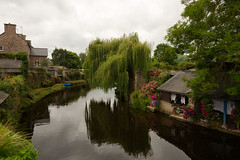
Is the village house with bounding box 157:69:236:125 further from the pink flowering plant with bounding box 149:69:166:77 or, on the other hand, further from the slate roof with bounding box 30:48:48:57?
the slate roof with bounding box 30:48:48:57

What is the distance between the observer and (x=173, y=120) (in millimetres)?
11383

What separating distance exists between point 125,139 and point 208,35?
23.3 feet

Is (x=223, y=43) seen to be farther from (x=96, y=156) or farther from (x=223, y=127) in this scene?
(x=96, y=156)

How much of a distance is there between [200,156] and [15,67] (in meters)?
24.4

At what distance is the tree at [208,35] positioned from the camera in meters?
5.88

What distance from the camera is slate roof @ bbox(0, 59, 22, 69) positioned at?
66.7 ft

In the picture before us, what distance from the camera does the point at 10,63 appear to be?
20641mm

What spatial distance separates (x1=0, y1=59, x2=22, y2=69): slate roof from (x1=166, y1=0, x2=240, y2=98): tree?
22318 millimetres

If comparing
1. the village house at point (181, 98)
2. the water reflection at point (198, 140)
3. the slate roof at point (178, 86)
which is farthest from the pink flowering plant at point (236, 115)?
the slate roof at point (178, 86)

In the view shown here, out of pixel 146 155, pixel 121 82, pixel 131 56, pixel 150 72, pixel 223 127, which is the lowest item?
pixel 146 155

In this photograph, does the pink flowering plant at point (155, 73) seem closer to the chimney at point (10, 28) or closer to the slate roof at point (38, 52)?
the chimney at point (10, 28)

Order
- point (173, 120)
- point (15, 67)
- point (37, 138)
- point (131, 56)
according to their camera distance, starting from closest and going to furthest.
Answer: point (37, 138) < point (173, 120) < point (131, 56) < point (15, 67)

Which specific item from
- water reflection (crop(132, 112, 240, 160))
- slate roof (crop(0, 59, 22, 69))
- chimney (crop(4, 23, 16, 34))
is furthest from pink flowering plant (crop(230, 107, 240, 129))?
chimney (crop(4, 23, 16, 34))

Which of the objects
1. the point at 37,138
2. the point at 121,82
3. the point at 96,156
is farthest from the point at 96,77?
the point at 96,156
